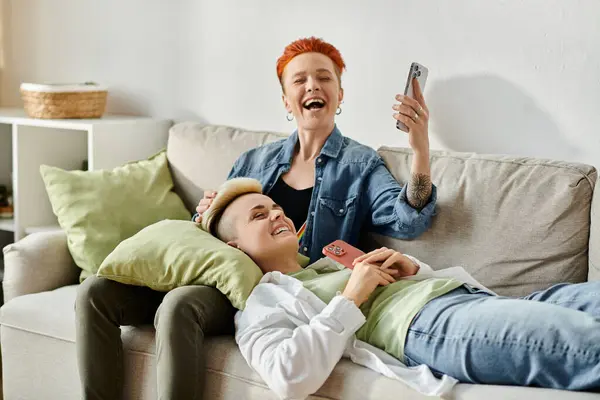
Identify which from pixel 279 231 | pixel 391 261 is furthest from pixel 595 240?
pixel 279 231

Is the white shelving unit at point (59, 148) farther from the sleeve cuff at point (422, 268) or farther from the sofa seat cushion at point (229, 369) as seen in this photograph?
the sleeve cuff at point (422, 268)

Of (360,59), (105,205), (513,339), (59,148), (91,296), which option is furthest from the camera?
(59,148)

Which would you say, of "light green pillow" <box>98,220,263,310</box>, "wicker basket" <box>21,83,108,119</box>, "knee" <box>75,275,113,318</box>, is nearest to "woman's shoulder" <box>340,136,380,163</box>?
"light green pillow" <box>98,220,263,310</box>

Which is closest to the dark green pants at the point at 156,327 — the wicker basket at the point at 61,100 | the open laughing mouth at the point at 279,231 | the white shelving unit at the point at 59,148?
the open laughing mouth at the point at 279,231

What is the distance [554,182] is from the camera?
214cm

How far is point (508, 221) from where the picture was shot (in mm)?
2152

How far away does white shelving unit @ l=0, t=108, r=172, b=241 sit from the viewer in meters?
2.95

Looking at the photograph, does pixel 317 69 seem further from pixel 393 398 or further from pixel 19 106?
pixel 19 106

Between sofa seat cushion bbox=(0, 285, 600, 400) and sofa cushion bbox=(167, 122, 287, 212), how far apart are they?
0.54m

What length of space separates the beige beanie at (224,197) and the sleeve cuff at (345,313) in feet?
1.64

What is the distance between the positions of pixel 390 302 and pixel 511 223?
17.5 inches

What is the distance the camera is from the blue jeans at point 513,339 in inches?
62.8

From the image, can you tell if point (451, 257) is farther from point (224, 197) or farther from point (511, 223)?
point (224, 197)

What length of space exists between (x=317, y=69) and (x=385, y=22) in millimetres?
338
